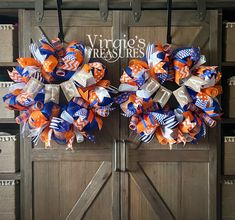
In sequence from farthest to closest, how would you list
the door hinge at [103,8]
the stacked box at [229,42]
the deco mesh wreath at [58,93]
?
the stacked box at [229,42], the door hinge at [103,8], the deco mesh wreath at [58,93]

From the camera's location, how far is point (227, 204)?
6.31ft

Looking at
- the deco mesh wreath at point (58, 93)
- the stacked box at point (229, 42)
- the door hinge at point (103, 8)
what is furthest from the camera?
the stacked box at point (229, 42)

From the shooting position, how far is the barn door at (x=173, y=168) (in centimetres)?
182

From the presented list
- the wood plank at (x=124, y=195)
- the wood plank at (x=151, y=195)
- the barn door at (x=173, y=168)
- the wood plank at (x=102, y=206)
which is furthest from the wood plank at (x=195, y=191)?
the wood plank at (x=102, y=206)

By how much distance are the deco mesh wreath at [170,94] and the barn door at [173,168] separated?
136 mm

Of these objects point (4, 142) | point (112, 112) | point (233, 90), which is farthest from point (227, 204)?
point (4, 142)

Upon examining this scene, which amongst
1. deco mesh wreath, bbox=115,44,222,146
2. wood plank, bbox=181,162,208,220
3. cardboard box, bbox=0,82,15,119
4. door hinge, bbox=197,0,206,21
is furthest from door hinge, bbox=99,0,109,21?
wood plank, bbox=181,162,208,220

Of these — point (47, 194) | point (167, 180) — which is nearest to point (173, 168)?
point (167, 180)

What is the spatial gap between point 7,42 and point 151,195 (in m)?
1.37

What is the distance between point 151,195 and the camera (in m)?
1.85

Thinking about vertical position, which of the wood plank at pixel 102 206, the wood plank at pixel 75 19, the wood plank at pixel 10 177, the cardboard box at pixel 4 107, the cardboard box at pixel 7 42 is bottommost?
the wood plank at pixel 102 206

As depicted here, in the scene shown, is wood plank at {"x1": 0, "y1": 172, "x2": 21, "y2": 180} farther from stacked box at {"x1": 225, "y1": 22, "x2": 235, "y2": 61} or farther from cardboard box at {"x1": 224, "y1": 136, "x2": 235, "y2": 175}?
stacked box at {"x1": 225, "y1": 22, "x2": 235, "y2": 61}

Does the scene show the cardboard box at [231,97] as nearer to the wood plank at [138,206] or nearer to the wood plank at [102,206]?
the wood plank at [138,206]

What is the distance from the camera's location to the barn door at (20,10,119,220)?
1.82 metres
